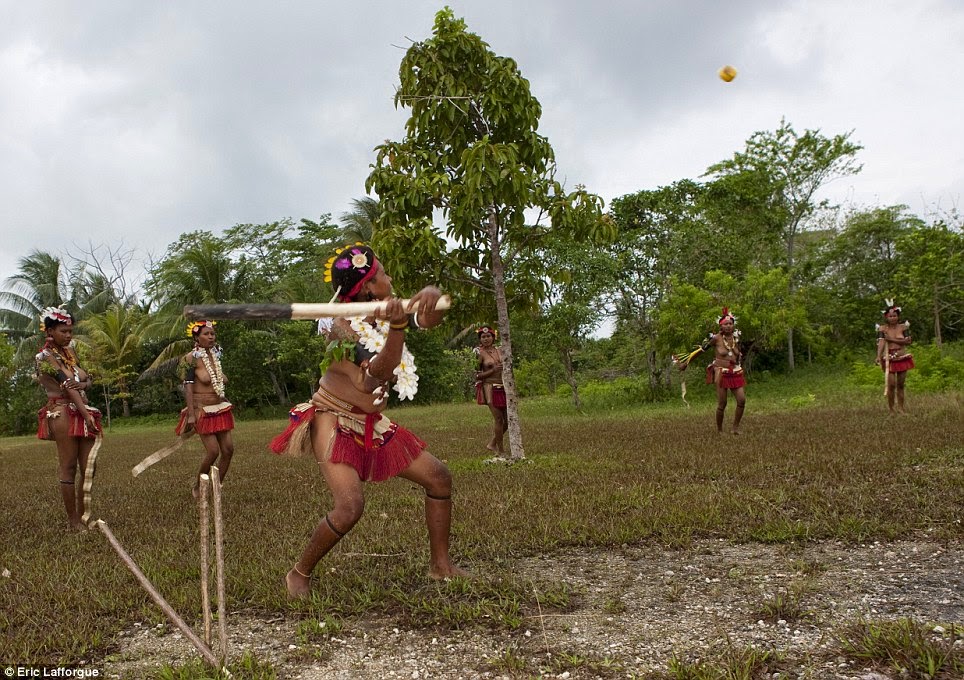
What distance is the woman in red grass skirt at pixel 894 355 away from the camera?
13141 mm

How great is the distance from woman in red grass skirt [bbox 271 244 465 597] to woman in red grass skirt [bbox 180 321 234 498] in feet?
13.1

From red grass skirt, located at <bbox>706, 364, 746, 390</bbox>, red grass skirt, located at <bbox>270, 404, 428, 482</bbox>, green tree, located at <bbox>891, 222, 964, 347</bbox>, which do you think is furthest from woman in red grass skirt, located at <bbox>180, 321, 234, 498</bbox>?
green tree, located at <bbox>891, 222, 964, 347</bbox>

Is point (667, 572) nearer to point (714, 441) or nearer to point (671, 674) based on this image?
point (671, 674)

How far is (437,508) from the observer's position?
15.1 feet

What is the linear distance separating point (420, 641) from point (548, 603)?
0.79 meters

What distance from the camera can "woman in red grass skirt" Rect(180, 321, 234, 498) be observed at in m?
8.10

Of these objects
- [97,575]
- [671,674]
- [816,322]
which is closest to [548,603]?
[671,674]

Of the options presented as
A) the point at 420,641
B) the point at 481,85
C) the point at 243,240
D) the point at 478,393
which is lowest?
the point at 420,641

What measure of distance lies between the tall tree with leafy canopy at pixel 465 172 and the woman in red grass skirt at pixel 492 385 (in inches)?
66.7

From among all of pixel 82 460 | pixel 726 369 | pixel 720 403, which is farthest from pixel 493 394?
pixel 82 460

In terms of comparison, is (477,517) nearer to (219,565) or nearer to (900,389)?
(219,565)

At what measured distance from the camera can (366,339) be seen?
4301mm

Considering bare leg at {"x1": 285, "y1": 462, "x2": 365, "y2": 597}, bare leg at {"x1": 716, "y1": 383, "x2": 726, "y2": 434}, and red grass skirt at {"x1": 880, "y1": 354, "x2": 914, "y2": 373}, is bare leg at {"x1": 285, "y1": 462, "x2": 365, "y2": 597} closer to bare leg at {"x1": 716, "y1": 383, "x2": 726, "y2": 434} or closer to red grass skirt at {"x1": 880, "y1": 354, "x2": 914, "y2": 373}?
bare leg at {"x1": 716, "y1": 383, "x2": 726, "y2": 434}

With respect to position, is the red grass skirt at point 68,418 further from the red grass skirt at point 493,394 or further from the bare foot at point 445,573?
the red grass skirt at point 493,394
